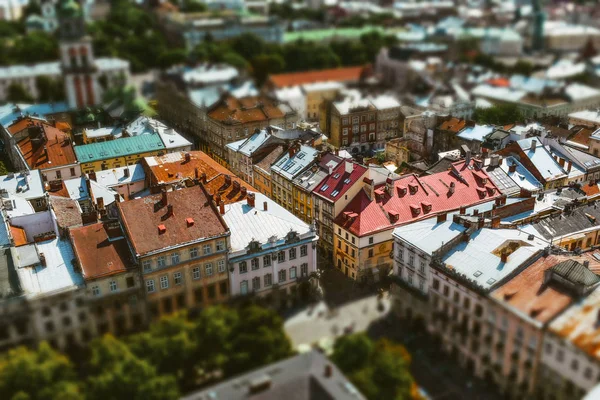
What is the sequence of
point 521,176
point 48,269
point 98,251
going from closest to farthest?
point 48,269 < point 98,251 < point 521,176

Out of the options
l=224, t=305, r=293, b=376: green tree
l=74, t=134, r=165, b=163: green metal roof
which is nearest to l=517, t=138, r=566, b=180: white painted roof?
l=224, t=305, r=293, b=376: green tree

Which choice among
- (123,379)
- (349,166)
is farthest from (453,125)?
(123,379)

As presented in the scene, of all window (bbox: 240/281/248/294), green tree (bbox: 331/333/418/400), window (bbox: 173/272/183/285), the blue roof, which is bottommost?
window (bbox: 240/281/248/294)

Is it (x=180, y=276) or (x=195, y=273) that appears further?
(x=195, y=273)

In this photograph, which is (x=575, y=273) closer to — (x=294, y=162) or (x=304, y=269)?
(x=304, y=269)

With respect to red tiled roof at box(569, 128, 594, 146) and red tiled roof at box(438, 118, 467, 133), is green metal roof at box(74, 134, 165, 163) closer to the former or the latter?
red tiled roof at box(438, 118, 467, 133)

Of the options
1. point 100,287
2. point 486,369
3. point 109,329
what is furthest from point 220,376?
point 486,369

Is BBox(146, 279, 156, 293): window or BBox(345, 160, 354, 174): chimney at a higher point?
BBox(345, 160, 354, 174): chimney
